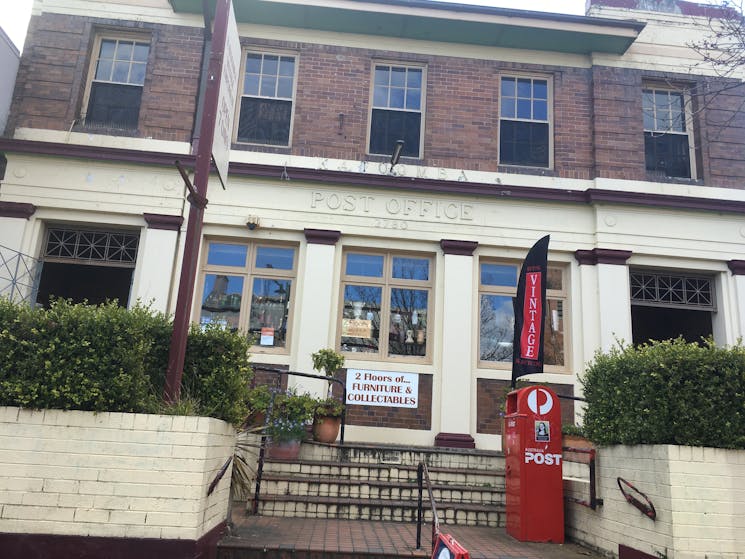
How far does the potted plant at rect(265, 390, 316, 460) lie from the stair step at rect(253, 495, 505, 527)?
1086 mm

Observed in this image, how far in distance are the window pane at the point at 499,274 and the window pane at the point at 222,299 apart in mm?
4471

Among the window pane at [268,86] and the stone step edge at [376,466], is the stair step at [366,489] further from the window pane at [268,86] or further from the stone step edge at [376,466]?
the window pane at [268,86]

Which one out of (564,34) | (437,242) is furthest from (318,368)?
(564,34)

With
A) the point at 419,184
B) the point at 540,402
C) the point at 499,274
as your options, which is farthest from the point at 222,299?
the point at 540,402

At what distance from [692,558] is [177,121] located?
404 inches

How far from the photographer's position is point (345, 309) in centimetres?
1140

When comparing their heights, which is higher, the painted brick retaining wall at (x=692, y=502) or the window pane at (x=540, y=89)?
the window pane at (x=540, y=89)

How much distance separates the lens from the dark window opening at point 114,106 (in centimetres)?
1166

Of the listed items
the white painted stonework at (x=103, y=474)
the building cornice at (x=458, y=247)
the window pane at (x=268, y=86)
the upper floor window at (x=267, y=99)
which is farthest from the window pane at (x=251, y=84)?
the white painted stonework at (x=103, y=474)

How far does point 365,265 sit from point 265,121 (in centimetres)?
336

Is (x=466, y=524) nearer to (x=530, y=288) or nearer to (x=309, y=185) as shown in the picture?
(x=530, y=288)

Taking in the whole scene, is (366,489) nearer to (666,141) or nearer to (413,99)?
(413,99)

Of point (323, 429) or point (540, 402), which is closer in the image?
point (540, 402)

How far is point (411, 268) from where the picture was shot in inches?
459
